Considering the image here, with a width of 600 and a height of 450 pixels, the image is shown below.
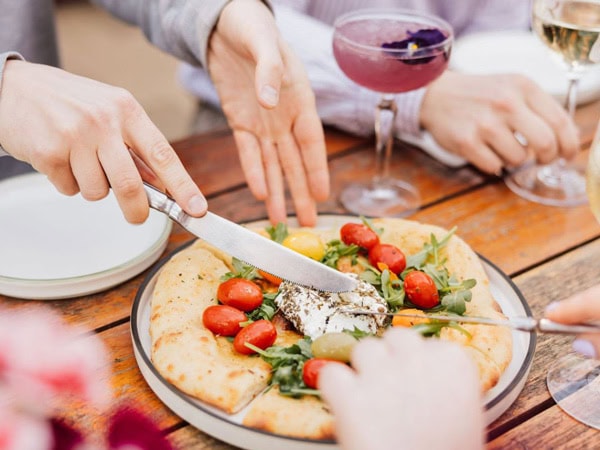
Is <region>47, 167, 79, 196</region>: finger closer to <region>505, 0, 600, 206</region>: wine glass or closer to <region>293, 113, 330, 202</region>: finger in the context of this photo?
<region>293, 113, 330, 202</region>: finger

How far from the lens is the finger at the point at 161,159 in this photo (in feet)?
3.84

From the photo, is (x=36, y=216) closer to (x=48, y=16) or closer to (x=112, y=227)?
(x=112, y=227)

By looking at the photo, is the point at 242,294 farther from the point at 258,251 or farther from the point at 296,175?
the point at 296,175

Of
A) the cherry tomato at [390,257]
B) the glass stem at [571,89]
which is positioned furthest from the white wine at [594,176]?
the glass stem at [571,89]

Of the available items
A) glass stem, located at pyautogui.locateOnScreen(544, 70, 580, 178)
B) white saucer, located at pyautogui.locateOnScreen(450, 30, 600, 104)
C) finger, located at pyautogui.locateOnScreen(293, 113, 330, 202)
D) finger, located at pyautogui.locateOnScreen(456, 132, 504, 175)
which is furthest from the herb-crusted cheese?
white saucer, located at pyautogui.locateOnScreen(450, 30, 600, 104)

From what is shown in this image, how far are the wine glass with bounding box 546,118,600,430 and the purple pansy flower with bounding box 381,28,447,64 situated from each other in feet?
1.68

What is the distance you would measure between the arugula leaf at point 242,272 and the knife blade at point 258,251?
0.06m

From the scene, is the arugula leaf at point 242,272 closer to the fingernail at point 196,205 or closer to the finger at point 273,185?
the fingernail at point 196,205

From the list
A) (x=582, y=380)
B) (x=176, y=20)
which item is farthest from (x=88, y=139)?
(x=582, y=380)

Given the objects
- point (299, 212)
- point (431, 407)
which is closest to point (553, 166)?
point (299, 212)

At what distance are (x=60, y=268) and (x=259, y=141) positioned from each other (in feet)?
1.77

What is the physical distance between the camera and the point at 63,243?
1.40 metres

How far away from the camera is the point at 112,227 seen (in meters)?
1.47

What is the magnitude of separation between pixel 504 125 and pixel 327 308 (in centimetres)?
91
